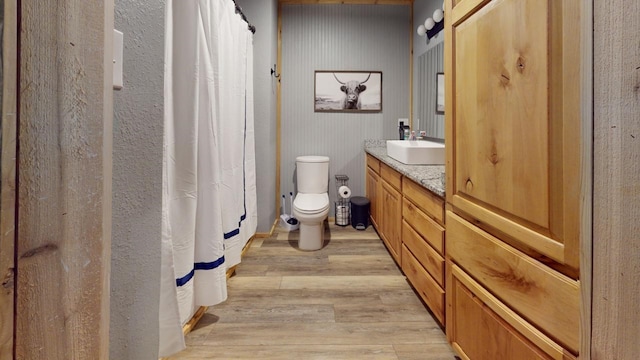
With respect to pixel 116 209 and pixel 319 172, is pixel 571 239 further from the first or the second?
pixel 319 172

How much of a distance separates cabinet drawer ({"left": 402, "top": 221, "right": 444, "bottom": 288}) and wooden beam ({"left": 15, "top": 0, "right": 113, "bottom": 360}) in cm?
143

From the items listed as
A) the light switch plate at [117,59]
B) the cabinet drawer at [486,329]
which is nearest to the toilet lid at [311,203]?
the cabinet drawer at [486,329]

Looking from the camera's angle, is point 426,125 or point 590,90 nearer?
point 590,90

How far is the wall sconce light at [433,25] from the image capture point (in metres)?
2.99

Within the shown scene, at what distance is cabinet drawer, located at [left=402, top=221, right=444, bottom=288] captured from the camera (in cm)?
162

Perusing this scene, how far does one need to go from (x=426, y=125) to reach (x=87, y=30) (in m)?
3.33

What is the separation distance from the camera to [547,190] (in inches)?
33.6

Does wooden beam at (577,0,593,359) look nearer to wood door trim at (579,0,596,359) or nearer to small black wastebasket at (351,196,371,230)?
wood door trim at (579,0,596,359)

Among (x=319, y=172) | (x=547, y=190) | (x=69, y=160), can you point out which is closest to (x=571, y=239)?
(x=547, y=190)

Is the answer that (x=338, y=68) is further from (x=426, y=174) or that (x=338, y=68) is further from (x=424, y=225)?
(x=424, y=225)

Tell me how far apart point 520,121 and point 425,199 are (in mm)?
907

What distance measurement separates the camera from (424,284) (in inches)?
73.5

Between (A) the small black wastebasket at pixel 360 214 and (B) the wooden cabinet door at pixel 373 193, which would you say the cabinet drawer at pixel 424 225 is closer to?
(B) the wooden cabinet door at pixel 373 193

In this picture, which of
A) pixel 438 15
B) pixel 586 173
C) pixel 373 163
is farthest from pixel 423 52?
pixel 586 173
